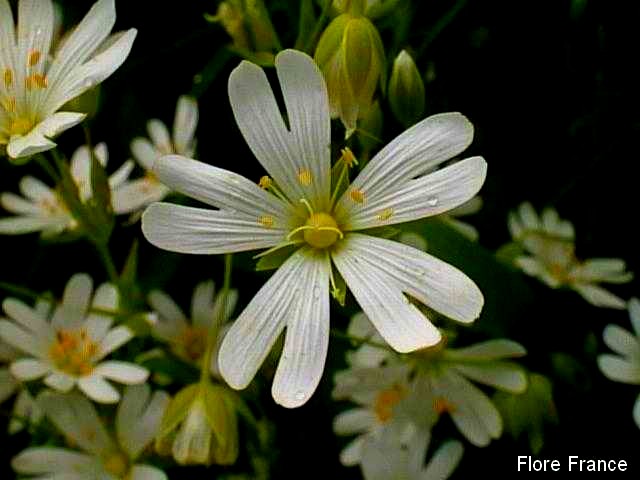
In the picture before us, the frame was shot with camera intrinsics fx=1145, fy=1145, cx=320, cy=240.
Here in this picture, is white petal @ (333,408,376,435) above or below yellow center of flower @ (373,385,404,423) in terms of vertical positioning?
below

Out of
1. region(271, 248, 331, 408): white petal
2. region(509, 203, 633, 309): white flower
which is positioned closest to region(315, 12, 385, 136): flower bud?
region(271, 248, 331, 408): white petal

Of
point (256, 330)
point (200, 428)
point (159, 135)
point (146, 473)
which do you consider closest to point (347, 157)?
point (256, 330)

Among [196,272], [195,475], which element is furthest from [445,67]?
[195,475]

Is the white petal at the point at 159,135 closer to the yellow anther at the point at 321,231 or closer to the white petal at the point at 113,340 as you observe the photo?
the white petal at the point at 113,340

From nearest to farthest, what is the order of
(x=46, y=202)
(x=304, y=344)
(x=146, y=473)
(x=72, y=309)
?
(x=304, y=344) → (x=146, y=473) → (x=72, y=309) → (x=46, y=202)

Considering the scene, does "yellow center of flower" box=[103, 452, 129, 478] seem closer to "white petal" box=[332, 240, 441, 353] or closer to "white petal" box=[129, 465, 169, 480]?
"white petal" box=[129, 465, 169, 480]

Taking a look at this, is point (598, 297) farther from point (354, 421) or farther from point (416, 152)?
point (416, 152)

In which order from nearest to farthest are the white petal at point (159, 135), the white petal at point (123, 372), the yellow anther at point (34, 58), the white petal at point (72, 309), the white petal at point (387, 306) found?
the white petal at point (387, 306)
the yellow anther at point (34, 58)
the white petal at point (123, 372)
the white petal at point (72, 309)
the white petal at point (159, 135)

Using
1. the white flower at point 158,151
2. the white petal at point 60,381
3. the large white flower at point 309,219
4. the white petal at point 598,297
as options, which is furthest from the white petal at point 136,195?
the white petal at point 598,297
